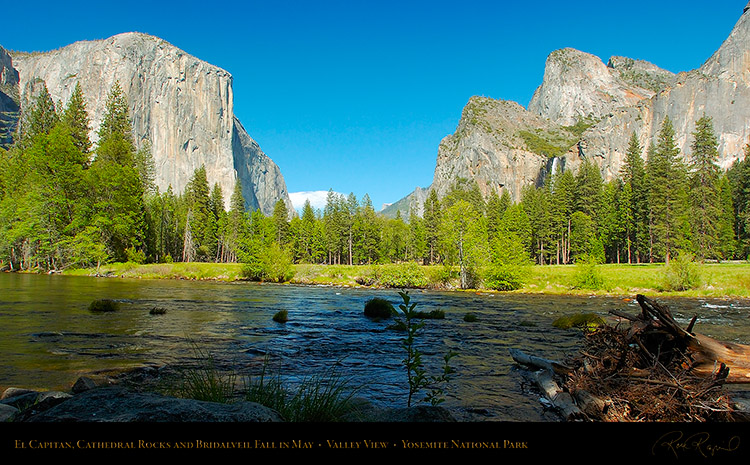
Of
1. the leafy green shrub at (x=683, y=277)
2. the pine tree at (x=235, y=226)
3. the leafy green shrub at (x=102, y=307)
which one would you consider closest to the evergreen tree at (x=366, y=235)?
the pine tree at (x=235, y=226)

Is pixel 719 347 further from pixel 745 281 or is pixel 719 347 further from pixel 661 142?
pixel 661 142

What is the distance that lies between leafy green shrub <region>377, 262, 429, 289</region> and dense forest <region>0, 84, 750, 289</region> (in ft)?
12.7

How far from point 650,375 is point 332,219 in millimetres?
95237

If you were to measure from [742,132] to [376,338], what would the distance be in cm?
19102

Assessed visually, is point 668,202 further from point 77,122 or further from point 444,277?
point 77,122

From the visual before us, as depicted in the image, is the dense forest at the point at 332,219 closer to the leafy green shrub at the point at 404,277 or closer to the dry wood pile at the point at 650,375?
the leafy green shrub at the point at 404,277

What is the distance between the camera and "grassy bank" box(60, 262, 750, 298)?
34875 mm

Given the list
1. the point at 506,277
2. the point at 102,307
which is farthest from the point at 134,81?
the point at 102,307

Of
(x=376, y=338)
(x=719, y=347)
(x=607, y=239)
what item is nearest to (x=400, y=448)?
(x=719, y=347)

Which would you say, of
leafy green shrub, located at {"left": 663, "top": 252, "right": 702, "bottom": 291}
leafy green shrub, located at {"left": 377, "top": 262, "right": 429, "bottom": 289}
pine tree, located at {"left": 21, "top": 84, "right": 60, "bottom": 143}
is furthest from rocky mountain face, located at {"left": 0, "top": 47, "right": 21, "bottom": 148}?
leafy green shrub, located at {"left": 663, "top": 252, "right": 702, "bottom": 291}

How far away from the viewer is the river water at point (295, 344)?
7.40 meters

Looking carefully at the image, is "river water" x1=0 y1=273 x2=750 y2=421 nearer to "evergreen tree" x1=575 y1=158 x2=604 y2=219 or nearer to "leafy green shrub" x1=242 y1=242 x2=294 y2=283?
"leafy green shrub" x1=242 y1=242 x2=294 y2=283

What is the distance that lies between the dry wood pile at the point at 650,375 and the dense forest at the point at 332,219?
34684mm
